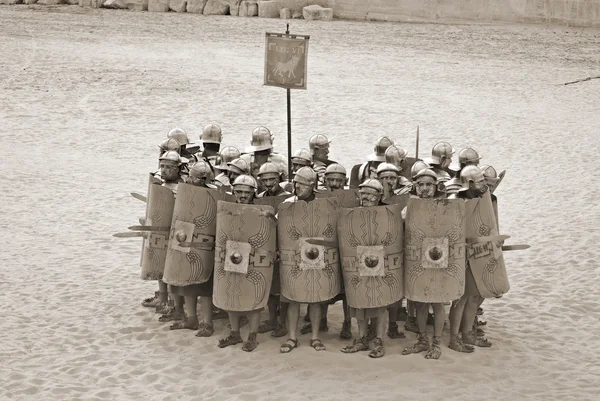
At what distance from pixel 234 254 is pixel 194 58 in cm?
1655

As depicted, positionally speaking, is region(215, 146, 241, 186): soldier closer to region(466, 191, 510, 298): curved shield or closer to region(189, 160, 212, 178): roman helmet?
region(189, 160, 212, 178): roman helmet

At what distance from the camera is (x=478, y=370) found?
715cm

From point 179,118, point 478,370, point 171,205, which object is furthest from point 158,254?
point 179,118

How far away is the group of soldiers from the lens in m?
7.15

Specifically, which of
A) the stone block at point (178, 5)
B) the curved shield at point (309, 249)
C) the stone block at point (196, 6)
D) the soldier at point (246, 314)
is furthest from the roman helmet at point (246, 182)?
the stone block at point (178, 5)

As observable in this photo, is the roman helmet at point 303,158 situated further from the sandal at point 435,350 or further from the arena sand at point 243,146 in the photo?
the sandal at point 435,350

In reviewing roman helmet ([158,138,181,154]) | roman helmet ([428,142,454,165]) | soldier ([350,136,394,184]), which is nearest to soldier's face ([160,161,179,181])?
roman helmet ([158,138,181,154])

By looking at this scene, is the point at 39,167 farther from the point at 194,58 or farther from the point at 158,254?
the point at 194,58

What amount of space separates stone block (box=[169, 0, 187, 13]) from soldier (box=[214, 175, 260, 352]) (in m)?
26.2

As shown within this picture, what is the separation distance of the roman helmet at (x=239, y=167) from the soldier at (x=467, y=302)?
1751 millimetres

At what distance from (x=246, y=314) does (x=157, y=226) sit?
1.05 meters

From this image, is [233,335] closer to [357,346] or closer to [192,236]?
[192,236]

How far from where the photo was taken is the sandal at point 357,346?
738cm

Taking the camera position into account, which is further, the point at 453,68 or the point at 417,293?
the point at 453,68
